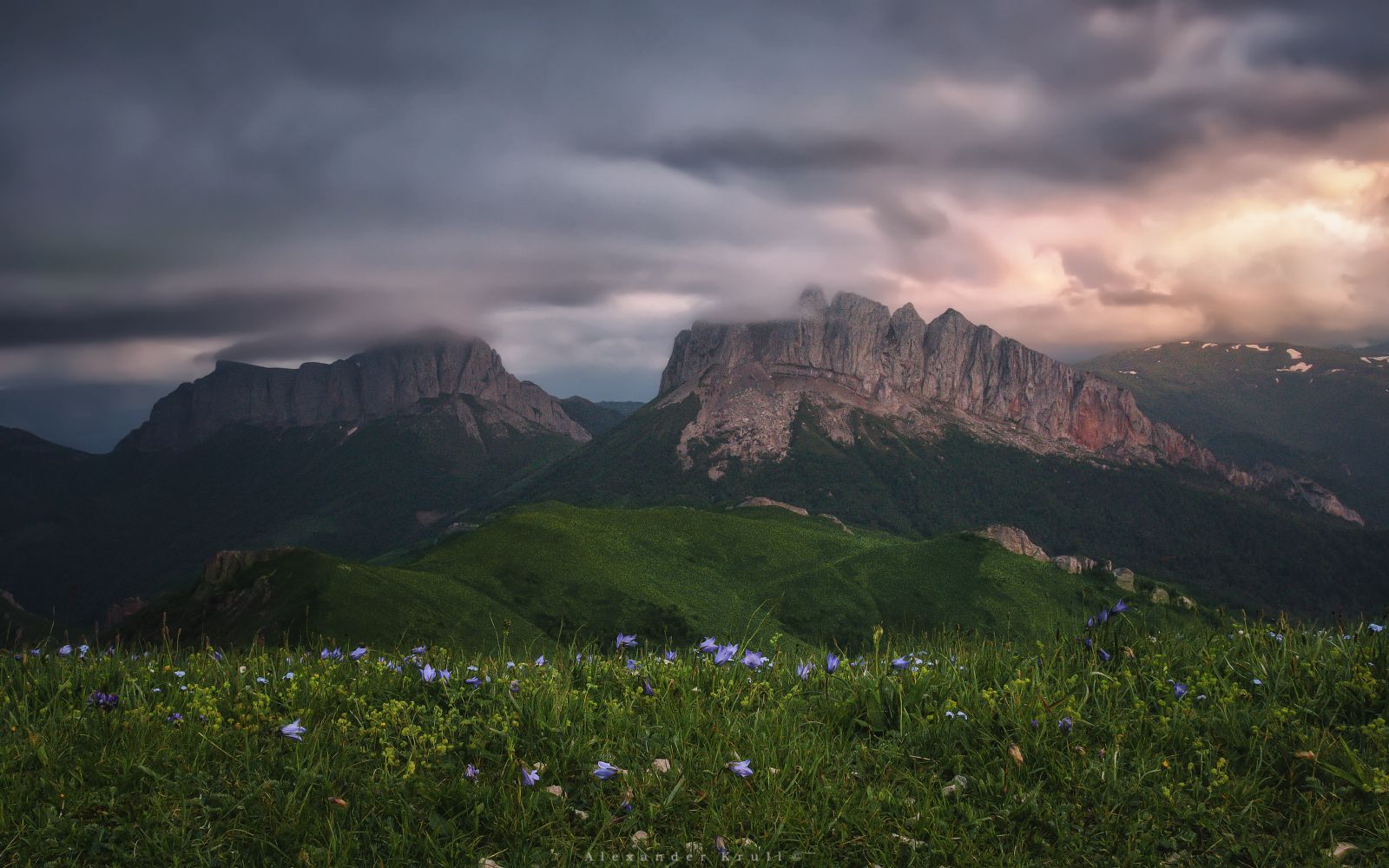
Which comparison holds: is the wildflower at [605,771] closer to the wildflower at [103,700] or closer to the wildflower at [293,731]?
the wildflower at [293,731]

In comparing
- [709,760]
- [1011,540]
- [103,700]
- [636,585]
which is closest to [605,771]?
[709,760]

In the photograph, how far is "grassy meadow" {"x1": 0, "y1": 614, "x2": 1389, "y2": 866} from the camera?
467cm

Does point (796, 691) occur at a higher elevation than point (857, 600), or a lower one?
higher

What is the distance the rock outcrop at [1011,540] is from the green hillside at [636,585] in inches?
158

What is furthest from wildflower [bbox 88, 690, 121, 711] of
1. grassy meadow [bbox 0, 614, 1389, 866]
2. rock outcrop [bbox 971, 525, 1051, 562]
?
rock outcrop [bbox 971, 525, 1051, 562]

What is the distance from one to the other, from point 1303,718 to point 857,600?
117262 mm

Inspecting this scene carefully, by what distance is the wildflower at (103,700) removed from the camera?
226 inches

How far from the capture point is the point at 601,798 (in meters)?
4.99

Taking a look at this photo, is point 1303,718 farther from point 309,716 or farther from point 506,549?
point 506,549

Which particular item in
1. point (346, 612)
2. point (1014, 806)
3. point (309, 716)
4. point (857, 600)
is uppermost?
point (309, 716)

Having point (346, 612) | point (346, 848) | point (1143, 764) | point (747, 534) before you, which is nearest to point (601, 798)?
point (346, 848)

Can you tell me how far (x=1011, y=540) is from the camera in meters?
142

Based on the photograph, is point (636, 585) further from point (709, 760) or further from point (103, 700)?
point (709, 760)

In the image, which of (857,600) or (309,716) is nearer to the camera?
(309,716)
